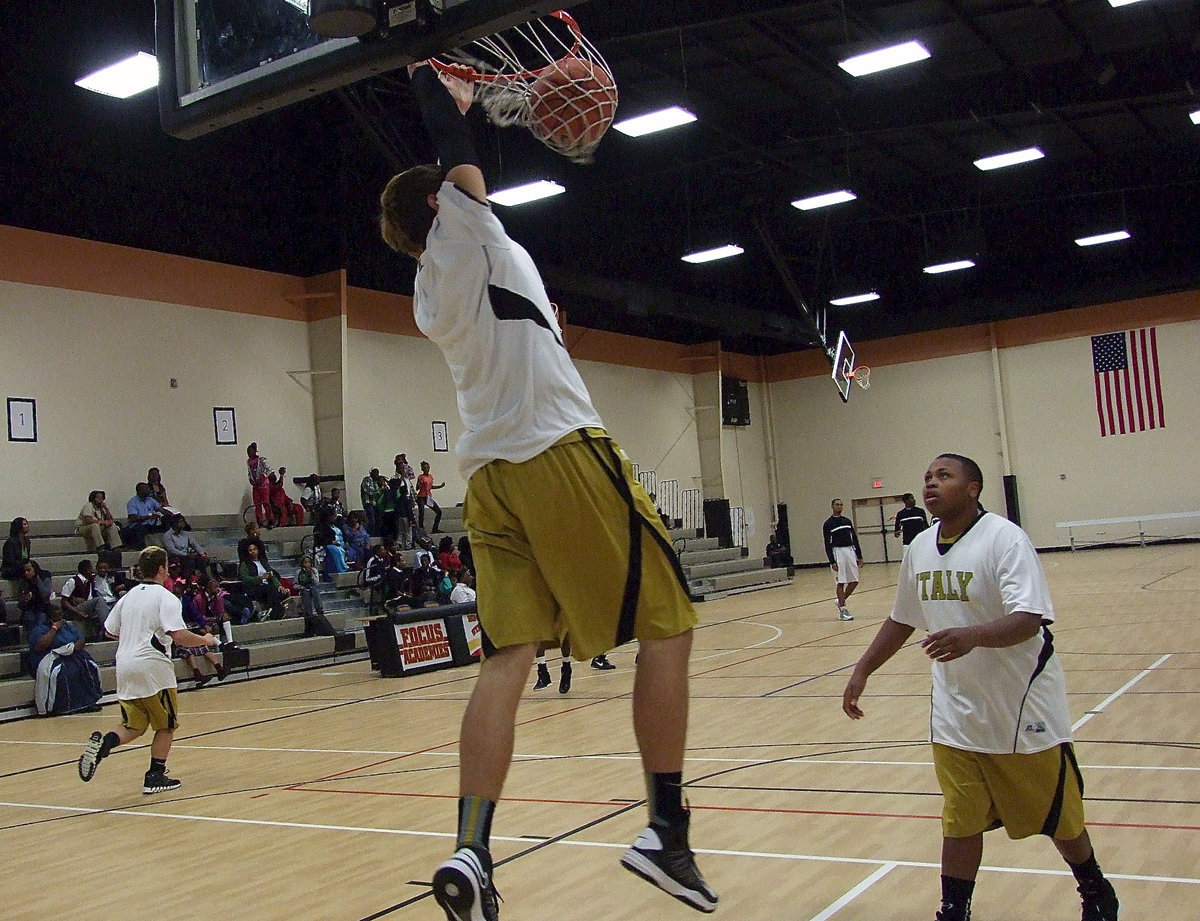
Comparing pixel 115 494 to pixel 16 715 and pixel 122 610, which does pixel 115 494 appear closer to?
pixel 16 715

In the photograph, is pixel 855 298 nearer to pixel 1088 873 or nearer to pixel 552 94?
pixel 552 94

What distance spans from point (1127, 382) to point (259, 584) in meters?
22.7

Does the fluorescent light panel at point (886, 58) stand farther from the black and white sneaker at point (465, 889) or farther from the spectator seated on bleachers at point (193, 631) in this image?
the black and white sneaker at point (465, 889)

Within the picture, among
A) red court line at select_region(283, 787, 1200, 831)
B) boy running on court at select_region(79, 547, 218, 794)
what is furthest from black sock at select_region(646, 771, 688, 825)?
boy running on court at select_region(79, 547, 218, 794)

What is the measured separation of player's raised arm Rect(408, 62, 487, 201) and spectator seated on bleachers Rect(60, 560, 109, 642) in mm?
13091

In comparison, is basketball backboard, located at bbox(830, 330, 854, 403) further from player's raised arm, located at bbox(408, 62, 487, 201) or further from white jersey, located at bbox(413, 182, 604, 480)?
white jersey, located at bbox(413, 182, 604, 480)

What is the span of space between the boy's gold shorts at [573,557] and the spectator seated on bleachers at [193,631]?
504 inches

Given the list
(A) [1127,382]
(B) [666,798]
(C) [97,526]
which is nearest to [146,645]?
(B) [666,798]

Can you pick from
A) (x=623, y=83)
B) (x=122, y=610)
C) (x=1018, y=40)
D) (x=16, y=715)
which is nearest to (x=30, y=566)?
(x=16, y=715)

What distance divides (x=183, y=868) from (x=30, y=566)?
34.0ft

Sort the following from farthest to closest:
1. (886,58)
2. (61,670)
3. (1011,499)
Result: (1011,499), (886,58), (61,670)

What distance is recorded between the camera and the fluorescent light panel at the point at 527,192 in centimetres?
1758

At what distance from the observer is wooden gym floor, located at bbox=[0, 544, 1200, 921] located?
171 inches

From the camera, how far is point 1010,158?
19.4 meters
